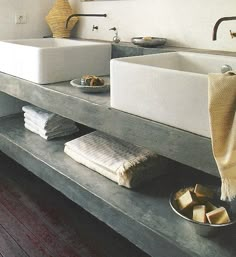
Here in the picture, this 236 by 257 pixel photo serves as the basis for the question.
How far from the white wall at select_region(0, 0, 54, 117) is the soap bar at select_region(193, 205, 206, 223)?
178 cm

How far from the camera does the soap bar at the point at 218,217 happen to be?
3.63 feet

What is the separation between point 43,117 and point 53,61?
0.46 metres

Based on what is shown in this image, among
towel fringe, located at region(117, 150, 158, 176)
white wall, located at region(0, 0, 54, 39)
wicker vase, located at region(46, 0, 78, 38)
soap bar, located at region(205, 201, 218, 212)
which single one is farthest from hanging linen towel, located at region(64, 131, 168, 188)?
white wall, located at region(0, 0, 54, 39)

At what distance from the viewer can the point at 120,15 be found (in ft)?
6.77

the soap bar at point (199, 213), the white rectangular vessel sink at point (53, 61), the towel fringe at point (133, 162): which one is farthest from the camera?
the white rectangular vessel sink at point (53, 61)

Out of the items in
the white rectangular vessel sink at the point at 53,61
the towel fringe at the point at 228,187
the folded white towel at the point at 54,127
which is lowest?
the folded white towel at the point at 54,127

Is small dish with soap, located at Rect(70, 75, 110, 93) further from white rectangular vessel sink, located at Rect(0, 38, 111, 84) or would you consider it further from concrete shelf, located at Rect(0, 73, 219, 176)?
white rectangular vessel sink, located at Rect(0, 38, 111, 84)

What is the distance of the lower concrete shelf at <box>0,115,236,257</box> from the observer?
109cm

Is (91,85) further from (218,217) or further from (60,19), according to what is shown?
(60,19)

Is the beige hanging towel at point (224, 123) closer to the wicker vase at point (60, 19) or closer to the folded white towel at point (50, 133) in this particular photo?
the folded white towel at point (50, 133)

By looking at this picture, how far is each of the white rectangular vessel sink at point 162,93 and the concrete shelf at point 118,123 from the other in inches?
1.2

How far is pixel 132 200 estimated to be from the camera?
1345mm

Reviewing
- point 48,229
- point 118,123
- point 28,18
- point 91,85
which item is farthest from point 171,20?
point 48,229

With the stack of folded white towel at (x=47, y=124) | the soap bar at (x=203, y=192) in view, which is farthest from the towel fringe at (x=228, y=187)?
the stack of folded white towel at (x=47, y=124)
